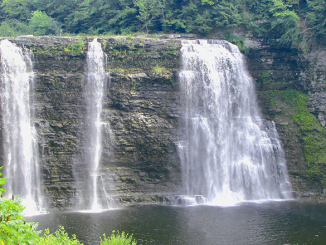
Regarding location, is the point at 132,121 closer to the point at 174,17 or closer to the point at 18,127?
the point at 18,127

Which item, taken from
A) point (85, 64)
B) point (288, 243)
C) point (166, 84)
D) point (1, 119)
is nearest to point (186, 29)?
point (166, 84)

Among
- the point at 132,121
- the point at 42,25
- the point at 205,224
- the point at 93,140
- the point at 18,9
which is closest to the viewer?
the point at 205,224

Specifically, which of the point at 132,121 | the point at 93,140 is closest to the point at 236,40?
the point at 132,121

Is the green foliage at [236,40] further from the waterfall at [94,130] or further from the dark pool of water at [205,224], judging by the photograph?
the dark pool of water at [205,224]

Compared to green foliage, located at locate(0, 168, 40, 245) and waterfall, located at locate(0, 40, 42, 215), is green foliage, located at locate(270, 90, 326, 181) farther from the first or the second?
green foliage, located at locate(0, 168, 40, 245)

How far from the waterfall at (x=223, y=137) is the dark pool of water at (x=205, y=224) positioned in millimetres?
2861

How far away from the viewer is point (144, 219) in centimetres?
2045

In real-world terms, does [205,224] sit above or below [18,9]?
below

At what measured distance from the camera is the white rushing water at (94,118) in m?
24.1

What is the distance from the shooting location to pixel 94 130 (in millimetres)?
25312

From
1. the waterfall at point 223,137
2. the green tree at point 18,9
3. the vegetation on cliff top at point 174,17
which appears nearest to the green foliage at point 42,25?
the vegetation on cliff top at point 174,17

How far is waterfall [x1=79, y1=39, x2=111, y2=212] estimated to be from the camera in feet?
78.7

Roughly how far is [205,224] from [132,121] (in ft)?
31.7

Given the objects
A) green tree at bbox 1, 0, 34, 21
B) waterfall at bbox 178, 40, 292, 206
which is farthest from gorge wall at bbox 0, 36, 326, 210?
green tree at bbox 1, 0, 34, 21
